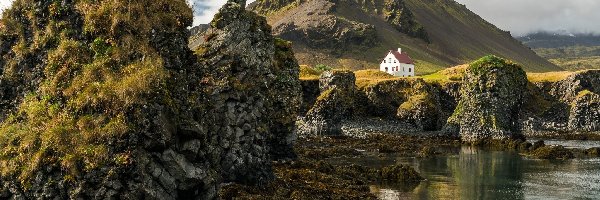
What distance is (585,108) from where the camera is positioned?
131250mm

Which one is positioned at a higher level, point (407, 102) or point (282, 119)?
point (407, 102)

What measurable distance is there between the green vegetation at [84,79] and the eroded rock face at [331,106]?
275ft

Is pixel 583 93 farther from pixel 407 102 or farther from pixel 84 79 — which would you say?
pixel 84 79

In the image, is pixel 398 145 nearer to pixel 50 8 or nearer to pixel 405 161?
pixel 405 161

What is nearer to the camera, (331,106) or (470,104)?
(470,104)

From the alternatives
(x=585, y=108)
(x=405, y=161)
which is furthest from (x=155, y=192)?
(x=585, y=108)

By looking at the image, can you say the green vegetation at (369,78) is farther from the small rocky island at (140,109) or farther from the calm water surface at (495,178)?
the small rocky island at (140,109)

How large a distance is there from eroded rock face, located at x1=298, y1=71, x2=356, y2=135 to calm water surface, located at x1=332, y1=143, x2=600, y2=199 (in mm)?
38645

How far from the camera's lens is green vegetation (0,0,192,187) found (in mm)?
23859

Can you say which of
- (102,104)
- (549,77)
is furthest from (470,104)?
(102,104)

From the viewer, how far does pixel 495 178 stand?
59.2 m

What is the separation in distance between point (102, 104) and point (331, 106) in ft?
310

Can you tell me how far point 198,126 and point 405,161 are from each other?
47.7 metres

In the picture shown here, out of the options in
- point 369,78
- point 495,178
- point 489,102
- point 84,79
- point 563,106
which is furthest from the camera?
point 369,78
